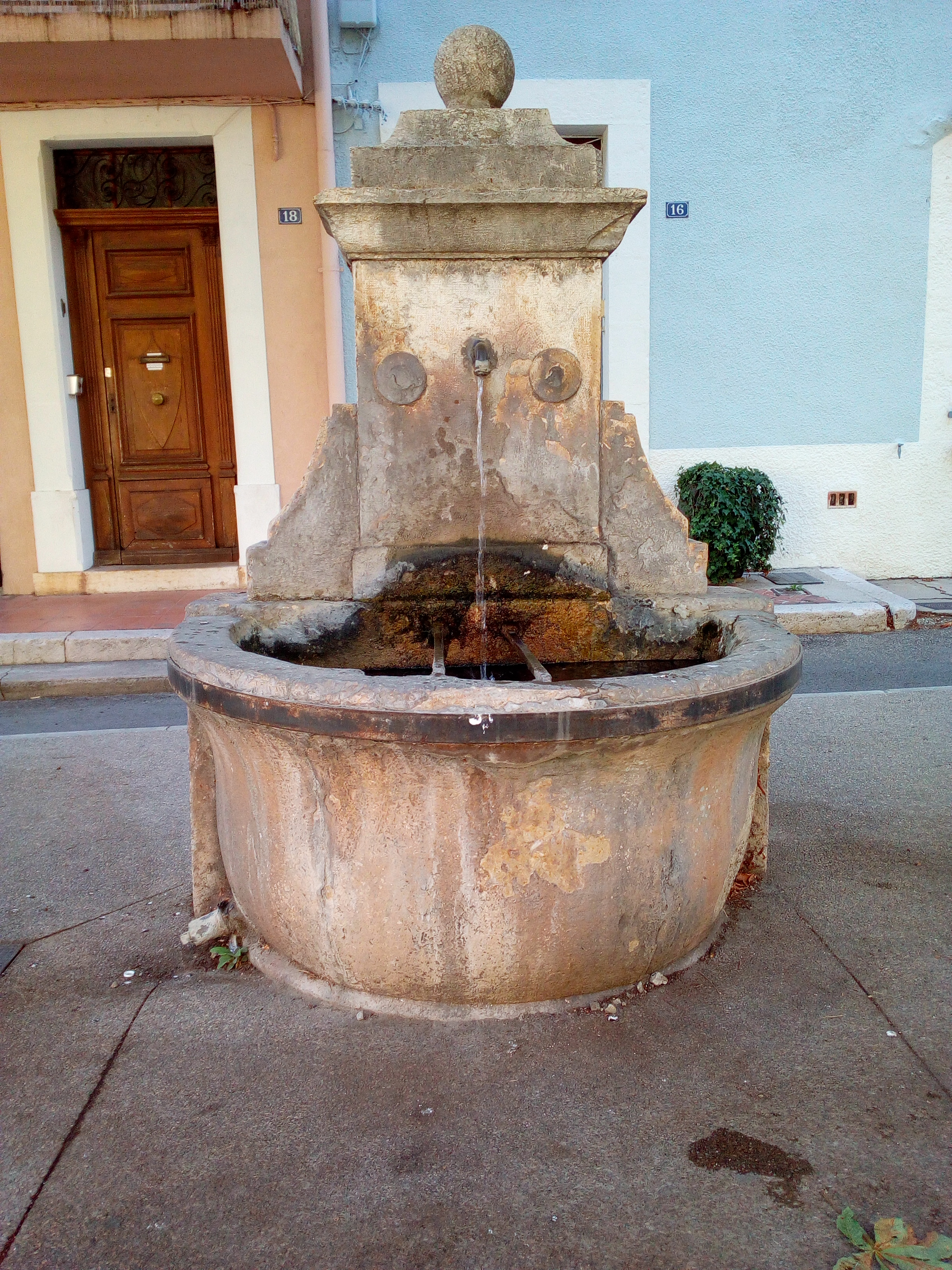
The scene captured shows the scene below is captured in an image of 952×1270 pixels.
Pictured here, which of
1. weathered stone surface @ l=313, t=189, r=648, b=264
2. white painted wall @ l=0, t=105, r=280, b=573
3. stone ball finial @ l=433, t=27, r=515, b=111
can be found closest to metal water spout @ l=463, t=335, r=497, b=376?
weathered stone surface @ l=313, t=189, r=648, b=264

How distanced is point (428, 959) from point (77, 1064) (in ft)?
2.69

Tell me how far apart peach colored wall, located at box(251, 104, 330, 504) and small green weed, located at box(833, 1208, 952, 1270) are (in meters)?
6.35

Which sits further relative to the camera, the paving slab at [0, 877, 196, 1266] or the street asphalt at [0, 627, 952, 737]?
the street asphalt at [0, 627, 952, 737]

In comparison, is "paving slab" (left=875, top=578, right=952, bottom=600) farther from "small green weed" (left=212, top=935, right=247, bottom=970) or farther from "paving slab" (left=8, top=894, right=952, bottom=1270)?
"small green weed" (left=212, top=935, right=247, bottom=970)

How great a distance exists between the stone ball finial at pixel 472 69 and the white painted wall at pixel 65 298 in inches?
182

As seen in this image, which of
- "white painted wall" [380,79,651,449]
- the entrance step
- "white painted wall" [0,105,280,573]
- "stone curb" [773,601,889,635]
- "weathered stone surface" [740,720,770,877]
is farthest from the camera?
the entrance step

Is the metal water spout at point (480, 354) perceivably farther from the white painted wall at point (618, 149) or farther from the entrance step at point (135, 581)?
the entrance step at point (135, 581)

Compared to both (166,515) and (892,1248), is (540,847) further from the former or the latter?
(166,515)

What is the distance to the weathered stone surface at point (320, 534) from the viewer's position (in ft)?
10.0

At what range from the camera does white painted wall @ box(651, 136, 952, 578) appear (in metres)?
8.15

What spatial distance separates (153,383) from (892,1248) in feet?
25.3

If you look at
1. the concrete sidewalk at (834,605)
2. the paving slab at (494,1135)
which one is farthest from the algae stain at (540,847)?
the concrete sidewalk at (834,605)

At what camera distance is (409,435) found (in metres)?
3.02

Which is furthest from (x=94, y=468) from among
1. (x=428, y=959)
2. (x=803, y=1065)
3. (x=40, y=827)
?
(x=803, y=1065)
